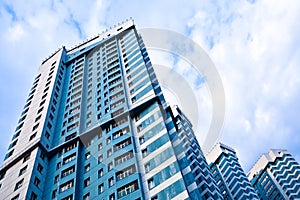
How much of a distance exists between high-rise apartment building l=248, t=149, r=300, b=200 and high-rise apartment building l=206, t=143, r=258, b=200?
29.8 ft

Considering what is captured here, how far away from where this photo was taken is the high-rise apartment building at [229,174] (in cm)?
6228

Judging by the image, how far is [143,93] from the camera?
120 feet

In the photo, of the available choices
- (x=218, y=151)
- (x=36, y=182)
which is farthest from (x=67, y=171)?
(x=218, y=151)

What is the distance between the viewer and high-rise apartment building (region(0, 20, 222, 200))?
1054 inches

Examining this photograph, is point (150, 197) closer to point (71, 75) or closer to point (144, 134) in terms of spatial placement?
point (144, 134)

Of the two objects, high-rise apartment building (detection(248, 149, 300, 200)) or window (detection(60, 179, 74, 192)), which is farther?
high-rise apartment building (detection(248, 149, 300, 200))

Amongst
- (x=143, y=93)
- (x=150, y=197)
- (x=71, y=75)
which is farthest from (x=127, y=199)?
(x=71, y=75)

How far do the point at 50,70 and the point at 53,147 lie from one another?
20882mm

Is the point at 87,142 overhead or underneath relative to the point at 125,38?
underneath

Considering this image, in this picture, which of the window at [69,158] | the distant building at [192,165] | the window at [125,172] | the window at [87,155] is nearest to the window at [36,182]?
the window at [69,158]

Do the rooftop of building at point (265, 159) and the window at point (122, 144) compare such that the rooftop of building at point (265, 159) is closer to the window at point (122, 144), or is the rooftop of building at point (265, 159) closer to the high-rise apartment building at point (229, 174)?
the high-rise apartment building at point (229, 174)

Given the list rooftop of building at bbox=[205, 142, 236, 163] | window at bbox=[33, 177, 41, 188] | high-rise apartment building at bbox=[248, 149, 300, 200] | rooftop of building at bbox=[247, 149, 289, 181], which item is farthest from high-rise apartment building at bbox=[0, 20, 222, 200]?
rooftop of building at bbox=[247, 149, 289, 181]

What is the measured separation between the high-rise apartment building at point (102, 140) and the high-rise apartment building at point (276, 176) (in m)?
27.0

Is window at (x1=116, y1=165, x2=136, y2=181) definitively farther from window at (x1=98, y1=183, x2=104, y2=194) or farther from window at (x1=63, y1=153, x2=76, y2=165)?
window at (x1=63, y1=153, x2=76, y2=165)
